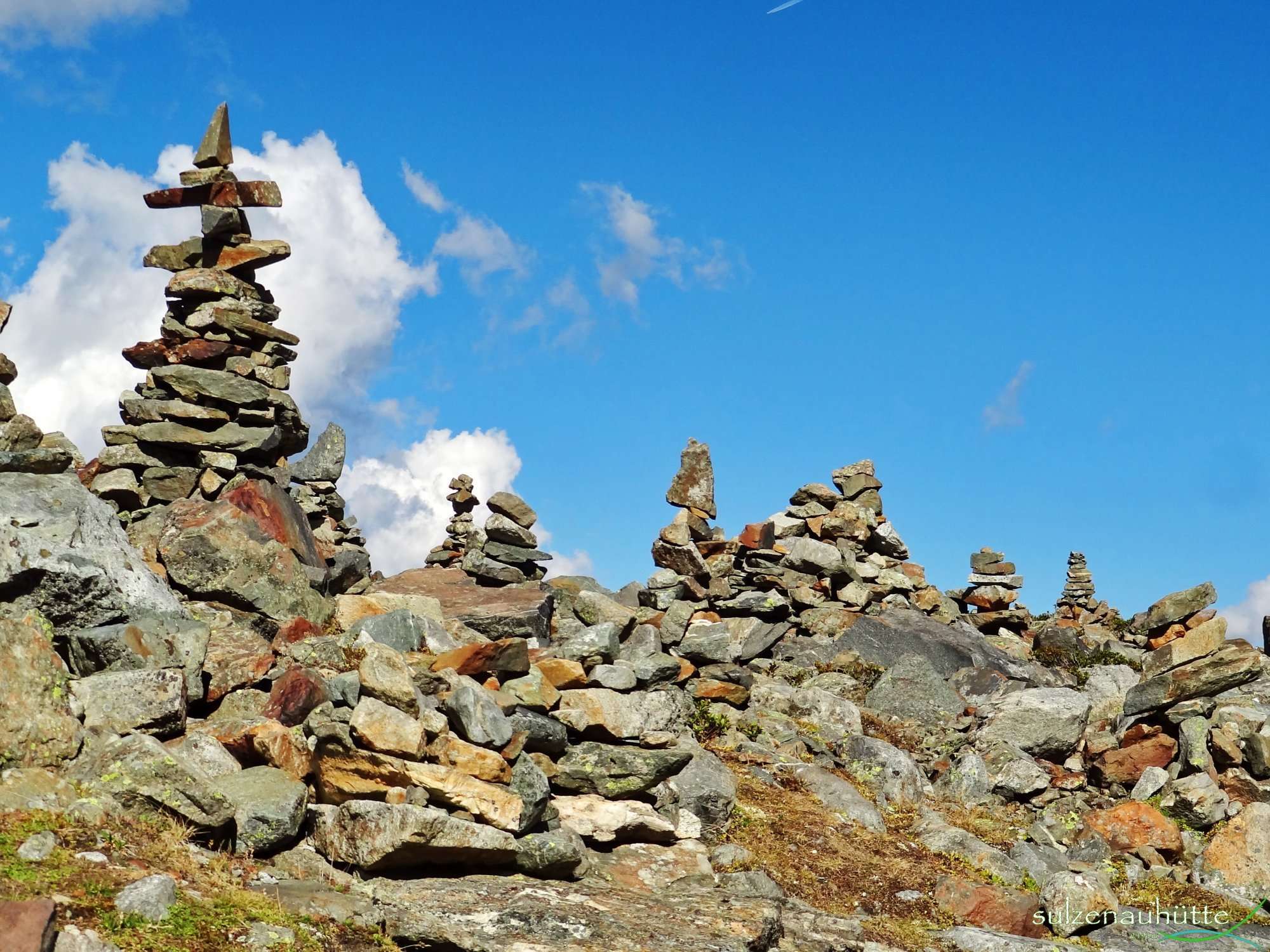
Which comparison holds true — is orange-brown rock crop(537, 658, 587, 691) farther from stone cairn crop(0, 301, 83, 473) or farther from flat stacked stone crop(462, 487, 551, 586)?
flat stacked stone crop(462, 487, 551, 586)

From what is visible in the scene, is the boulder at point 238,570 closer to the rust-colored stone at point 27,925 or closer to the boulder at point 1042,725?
the rust-colored stone at point 27,925


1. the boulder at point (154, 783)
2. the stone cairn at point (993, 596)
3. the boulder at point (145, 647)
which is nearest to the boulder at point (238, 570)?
the boulder at point (145, 647)

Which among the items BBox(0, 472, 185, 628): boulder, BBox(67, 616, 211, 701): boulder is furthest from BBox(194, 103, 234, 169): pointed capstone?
BBox(67, 616, 211, 701): boulder

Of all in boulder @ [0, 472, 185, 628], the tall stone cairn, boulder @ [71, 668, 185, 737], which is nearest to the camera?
boulder @ [71, 668, 185, 737]

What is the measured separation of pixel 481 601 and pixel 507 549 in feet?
8.62

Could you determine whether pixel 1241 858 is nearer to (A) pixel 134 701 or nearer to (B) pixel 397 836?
(B) pixel 397 836

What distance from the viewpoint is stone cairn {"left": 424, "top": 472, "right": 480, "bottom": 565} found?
107ft

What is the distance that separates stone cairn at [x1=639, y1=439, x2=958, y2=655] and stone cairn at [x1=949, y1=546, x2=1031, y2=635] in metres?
1.56

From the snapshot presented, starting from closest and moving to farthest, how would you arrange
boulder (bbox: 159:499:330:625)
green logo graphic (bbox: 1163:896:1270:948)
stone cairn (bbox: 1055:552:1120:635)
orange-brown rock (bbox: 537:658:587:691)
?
green logo graphic (bbox: 1163:896:1270:948) < orange-brown rock (bbox: 537:658:587:691) < boulder (bbox: 159:499:330:625) < stone cairn (bbox: 1055:552:1120:635)

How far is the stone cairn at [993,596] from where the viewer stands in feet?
91.2

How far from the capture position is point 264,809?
10.5 m

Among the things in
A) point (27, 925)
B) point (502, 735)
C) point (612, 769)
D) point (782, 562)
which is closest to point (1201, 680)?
point (782, 562)

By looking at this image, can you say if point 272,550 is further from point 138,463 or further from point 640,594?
point 640,594

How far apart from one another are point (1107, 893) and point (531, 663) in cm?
704
